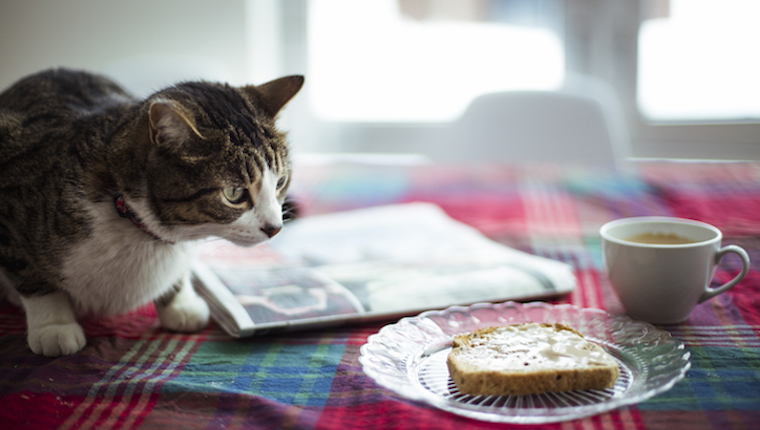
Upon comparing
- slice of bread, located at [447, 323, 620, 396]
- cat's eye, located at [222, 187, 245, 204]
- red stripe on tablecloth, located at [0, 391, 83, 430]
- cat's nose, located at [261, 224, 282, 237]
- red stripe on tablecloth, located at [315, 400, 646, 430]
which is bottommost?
red stripe on tablecloth, located at [315, 400, 646, 430]

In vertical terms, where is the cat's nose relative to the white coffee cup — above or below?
above

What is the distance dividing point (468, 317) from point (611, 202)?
0.68 metres

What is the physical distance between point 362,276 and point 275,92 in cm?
29

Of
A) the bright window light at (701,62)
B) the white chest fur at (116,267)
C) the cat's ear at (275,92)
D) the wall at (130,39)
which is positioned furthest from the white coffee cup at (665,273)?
the bright window light at (701,62)

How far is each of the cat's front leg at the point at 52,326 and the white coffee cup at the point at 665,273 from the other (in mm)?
645

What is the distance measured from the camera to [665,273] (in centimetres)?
66

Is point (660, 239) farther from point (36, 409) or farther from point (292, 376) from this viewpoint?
point (36, 409)

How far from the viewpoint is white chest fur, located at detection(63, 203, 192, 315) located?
710 millimetres

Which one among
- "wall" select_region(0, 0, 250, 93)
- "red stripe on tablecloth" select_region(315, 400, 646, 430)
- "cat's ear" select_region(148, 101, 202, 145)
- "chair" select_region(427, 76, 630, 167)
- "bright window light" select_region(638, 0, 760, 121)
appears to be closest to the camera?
"red stripe on tablecloth" select_region(315, 400, 646, 430)

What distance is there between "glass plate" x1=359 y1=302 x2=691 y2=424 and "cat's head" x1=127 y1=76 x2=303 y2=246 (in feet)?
0.69

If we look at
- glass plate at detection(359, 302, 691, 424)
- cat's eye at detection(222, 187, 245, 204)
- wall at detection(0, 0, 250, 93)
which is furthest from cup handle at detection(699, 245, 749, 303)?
wall at detection(0, 0, 250, 93)

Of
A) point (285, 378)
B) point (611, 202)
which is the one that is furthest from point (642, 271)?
point (611, 202)

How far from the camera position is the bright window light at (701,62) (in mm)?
2135

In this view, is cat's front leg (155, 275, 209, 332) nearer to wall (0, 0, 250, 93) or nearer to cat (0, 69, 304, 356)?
cat (0, 69, 304, 356)
